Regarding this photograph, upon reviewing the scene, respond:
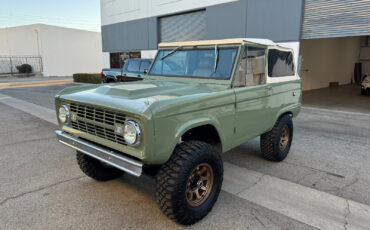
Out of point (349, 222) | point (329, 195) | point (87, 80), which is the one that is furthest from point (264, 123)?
point (87, 80)

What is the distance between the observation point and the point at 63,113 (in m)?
3.24

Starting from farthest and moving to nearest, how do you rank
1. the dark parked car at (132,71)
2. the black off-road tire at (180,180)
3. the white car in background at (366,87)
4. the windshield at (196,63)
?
the white car in background at (366,87) < the dark parked car at (132,71) < the windshield at (196,63) < the black off-road tire at (180,180)

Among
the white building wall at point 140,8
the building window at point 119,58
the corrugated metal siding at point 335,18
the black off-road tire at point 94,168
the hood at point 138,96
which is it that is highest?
the white building wall at point 140,8

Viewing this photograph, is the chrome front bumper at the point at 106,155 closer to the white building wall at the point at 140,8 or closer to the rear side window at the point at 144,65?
the rear side window at the point at 144,65

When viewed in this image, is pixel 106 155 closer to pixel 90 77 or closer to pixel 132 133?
pixel 132 133

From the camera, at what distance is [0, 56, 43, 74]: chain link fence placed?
2840 centimetres

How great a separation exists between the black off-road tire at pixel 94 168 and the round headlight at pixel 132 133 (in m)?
1.41

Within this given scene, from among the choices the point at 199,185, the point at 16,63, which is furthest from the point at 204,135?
the point at 16,63

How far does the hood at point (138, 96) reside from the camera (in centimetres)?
242

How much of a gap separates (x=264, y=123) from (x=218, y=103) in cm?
126

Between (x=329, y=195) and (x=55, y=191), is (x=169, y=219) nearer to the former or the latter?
(x=55, y=191)

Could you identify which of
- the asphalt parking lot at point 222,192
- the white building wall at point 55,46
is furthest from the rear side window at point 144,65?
the white building wall at point 55,46

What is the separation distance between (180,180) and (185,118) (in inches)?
23.7

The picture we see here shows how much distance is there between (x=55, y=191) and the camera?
3471 millimetres
